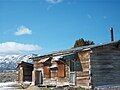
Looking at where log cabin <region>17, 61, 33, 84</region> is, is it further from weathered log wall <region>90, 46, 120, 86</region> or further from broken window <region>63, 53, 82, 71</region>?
weathered log wall <region>90, 46, 120, 86</region>

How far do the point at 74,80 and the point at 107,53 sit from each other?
4542mm

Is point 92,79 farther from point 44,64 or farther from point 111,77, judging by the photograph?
point 44,64

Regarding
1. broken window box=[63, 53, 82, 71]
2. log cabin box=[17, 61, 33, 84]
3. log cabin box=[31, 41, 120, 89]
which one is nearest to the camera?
log cabin box=[31, 41, 120, 89]

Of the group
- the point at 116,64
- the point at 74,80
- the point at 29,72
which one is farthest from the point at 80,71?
the point at 29,72

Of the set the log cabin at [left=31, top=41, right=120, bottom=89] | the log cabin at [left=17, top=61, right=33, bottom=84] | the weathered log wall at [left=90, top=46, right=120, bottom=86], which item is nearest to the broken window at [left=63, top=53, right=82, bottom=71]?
the log cabin at [left=31, top=41, right=120, bottom=89]

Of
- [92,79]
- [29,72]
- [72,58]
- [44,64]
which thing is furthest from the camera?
[29,72]

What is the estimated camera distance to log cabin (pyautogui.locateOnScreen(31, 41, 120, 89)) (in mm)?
34844

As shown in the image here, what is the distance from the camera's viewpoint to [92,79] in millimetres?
34594

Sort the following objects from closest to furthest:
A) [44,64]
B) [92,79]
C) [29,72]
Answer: [92,79] < [44,64] < [29,72]

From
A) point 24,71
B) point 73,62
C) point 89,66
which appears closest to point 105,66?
point 89,66

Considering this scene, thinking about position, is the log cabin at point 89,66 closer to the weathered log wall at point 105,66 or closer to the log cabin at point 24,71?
the weathered log wall at point 105,66

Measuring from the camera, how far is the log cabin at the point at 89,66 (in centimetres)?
3484

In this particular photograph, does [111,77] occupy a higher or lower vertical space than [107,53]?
lower

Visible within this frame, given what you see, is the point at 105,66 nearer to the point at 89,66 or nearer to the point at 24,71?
the point at 89,66
